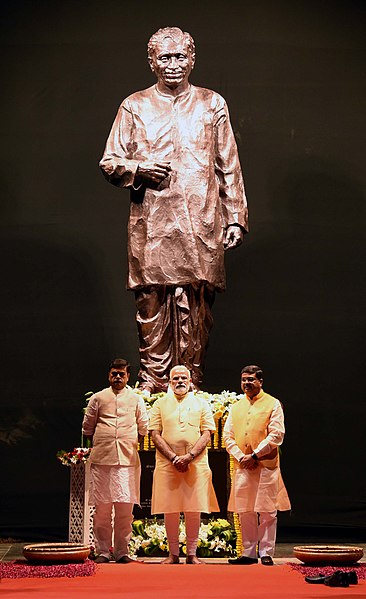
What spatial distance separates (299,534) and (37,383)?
8.41ft

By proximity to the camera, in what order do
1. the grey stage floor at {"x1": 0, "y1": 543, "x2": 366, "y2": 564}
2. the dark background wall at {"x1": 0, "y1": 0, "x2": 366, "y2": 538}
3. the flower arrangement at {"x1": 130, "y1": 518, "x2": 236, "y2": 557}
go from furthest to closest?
the dark background wall at {"x1": 0, "y1": 0, "x2": 366, "y2": 538} → the flower arrangement at {"x1": 130, "y1": 518, "x2": 236, "y2": 557} → the grey stage floor at {"x1": 0, "y1": 543, "x2": 366, "y2": 564}

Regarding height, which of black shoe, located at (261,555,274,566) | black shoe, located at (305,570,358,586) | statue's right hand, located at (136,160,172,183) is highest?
statue's right hand, located at (136,160,172,183)

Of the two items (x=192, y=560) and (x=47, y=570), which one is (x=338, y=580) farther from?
(x=47, y=570)

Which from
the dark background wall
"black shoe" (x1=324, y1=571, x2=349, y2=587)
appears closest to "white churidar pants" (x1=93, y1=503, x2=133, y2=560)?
"black shoe" (x1=324, y1=571, x2=349, y2=587)

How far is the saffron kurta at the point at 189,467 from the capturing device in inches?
309

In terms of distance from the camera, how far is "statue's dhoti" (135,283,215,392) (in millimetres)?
8859

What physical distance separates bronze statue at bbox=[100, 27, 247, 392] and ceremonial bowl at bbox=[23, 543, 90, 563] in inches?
68.4

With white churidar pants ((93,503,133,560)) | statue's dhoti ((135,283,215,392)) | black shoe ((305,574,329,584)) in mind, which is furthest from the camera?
statue's dhoti ((135,283,215,392))

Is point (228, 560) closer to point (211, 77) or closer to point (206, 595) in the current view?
point (206, 595)

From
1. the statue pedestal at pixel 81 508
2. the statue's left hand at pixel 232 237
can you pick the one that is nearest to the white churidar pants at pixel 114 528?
the statue pedestal at pixel 81 508

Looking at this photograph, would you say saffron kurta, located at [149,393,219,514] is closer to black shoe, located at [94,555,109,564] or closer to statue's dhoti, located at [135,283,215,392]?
black shoe, located at [94,555,109,564]

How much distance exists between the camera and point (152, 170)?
29.1ft

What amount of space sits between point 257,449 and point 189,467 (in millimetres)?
439

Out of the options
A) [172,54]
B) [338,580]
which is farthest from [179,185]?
[338,580]
